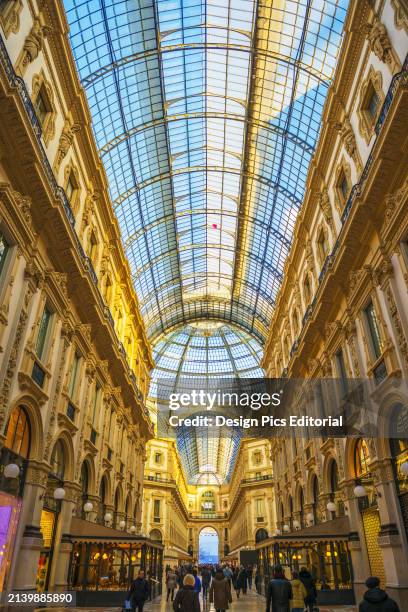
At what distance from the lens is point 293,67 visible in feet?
81.9

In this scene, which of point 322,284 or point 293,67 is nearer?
point 322,284

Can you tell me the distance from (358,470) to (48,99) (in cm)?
1895

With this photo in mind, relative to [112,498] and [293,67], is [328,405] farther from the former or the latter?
[293,67]

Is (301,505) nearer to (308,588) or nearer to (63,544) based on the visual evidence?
(63,544)

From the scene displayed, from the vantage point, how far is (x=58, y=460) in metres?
18.9

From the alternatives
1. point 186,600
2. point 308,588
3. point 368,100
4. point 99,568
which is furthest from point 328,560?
point 368,100

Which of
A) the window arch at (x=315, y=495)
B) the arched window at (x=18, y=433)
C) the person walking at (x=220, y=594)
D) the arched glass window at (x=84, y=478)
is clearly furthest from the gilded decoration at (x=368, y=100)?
the arched glass window at (x=84, y=478)

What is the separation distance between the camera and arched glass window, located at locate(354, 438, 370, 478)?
1765cm

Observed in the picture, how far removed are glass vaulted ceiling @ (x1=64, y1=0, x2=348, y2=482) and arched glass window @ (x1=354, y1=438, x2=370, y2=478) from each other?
58.1 ft

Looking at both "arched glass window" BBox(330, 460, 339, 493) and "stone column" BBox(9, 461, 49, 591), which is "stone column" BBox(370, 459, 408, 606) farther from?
"stone column" BBox(9, 461, 49, 591)

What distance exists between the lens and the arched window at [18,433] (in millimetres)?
14136

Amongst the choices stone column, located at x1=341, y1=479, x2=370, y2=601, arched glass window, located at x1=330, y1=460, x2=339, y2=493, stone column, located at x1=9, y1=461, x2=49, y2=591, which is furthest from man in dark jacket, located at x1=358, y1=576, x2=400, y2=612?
arched glass window, located at x1=330, y1=460, x2=339, y2=493

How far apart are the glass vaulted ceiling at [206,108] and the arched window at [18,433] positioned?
1730cm

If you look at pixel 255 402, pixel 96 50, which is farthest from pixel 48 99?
pixel 255 402
